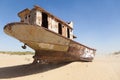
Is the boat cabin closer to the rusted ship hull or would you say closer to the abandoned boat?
the abandoned boat

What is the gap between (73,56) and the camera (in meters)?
9.56

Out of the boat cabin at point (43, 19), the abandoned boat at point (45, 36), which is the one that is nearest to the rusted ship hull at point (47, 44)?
the abandoned boat at point (45, 36)

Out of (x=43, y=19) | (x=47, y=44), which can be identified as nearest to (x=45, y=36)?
(x=47, y=44)

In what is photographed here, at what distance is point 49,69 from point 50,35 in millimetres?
1751

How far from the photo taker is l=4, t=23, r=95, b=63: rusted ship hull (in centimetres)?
769

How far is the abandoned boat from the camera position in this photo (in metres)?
7.72

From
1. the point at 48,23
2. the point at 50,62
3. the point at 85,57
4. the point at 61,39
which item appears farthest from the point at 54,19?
the point at 85,57

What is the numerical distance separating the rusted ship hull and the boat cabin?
1.61 ft

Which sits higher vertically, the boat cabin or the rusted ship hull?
the boat cabin

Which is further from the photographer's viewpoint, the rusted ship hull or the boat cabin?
the boat cabin

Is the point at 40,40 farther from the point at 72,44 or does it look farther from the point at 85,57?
the point at 85,57

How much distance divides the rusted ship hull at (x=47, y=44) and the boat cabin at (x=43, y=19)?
0.49 m

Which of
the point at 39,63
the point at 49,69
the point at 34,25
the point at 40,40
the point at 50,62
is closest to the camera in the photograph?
the point at 34,25

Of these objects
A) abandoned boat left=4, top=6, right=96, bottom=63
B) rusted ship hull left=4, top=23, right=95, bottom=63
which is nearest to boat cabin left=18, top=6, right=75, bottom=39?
abandoned boat left=4, top=6, right=96, bottom=63
